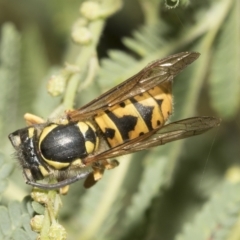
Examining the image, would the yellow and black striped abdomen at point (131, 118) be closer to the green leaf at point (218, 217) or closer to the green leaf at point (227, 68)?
the green leaf at point (218, 217)

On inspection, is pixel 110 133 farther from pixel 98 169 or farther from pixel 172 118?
pixel 172 118

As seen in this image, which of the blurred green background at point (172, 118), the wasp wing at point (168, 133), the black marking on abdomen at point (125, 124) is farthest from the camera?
the blurred green background at point (172, 118)

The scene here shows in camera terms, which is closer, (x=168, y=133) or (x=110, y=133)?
(x=168, y=133)

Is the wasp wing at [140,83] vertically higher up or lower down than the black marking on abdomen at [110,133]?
higher up

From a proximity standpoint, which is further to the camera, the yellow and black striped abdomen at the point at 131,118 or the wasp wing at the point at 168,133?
the yellow and black striped abdomen at the point at 131,118

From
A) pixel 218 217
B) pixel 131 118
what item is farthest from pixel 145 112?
pixel 218 217

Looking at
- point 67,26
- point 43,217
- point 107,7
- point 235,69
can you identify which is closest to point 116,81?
point 107,7

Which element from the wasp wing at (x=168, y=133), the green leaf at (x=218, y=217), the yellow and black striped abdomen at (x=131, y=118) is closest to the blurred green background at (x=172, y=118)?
the green leaf at (x=218, y=217)
